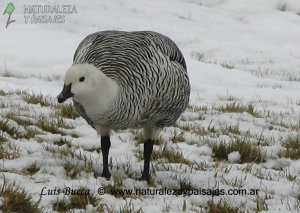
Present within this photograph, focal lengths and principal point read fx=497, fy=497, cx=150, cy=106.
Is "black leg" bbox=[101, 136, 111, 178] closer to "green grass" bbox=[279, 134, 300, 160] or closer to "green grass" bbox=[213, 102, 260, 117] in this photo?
"green grass" bbox=[279, 134, 300, 160]

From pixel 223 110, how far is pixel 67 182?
4222 mm

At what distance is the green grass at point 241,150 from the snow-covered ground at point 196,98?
49 mm

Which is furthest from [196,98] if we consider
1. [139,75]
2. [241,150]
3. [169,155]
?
[139,75]

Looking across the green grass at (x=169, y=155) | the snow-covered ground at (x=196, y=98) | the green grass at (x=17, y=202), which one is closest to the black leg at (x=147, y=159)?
the snow-covered ground at (x=196, y=98)

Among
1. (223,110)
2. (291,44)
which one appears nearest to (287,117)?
(223,110)

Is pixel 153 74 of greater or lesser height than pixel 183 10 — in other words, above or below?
above

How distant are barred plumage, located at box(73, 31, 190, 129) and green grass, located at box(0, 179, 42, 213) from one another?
829mm

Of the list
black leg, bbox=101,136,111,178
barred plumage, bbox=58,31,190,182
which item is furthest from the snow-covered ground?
barred plumage, bbox=58,31,190,182

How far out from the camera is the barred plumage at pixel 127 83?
374 cm

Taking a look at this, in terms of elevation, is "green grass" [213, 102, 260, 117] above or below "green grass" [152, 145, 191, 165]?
below

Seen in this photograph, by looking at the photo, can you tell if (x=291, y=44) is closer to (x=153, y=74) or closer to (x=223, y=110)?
(x=223, y=110)

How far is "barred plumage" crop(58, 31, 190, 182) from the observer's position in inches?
147

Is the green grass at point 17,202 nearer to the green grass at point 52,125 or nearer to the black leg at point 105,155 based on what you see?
the black leg at point 105,155

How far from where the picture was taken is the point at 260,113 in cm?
795
